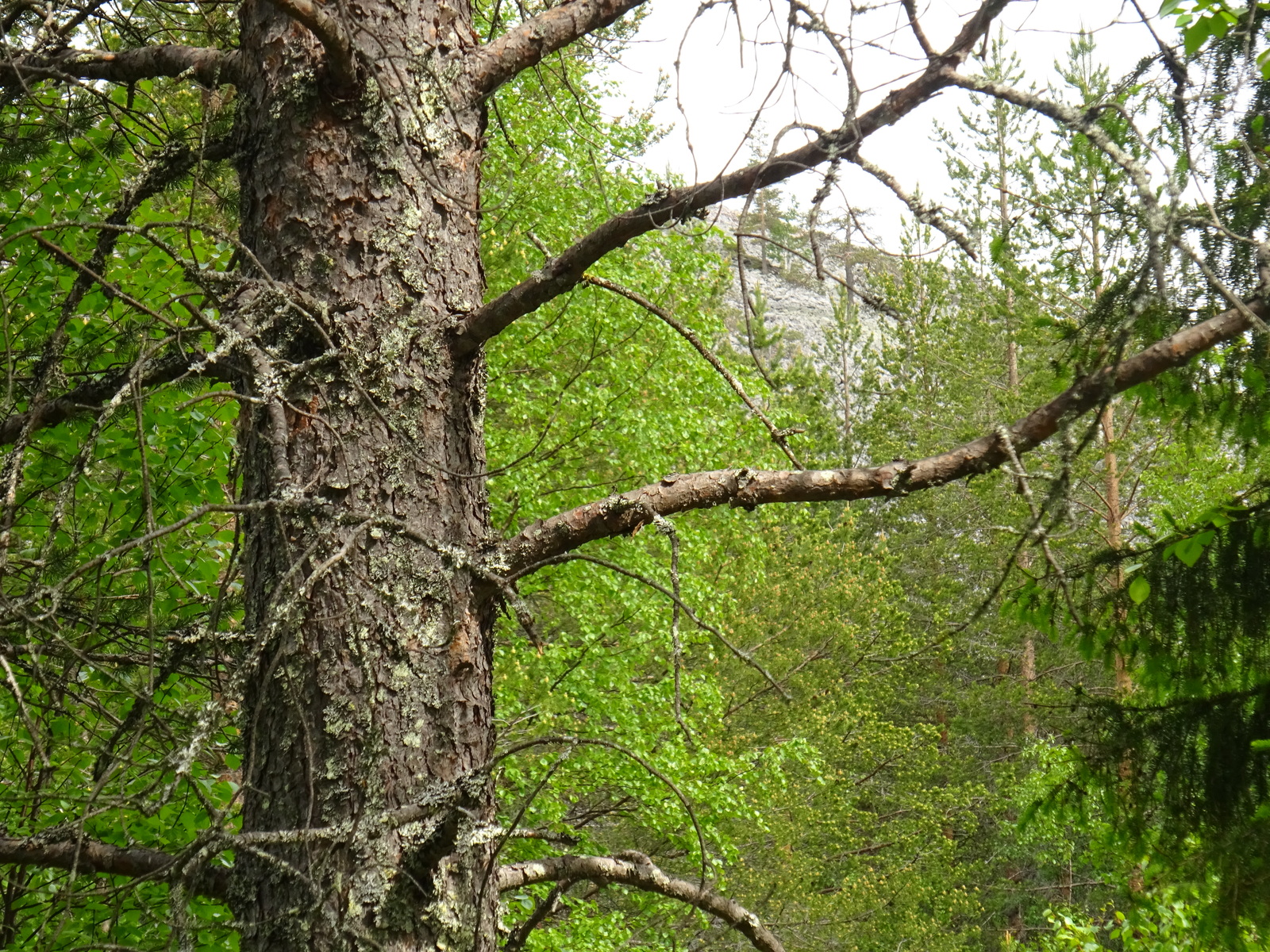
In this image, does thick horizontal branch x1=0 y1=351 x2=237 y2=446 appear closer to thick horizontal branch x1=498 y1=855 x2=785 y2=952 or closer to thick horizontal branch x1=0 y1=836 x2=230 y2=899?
thick horizontal branch x1=0 y1=836 x2=230 y2=899

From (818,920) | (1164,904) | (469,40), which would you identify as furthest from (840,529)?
(469,40)

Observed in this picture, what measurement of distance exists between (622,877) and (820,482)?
3.03 feet

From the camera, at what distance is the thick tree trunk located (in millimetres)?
1706

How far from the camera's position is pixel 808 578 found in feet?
46.7

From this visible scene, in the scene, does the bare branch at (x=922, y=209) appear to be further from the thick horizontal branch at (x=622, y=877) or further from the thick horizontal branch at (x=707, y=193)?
the thick horizontal branch at (x=622, y=877)

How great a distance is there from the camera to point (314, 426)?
75.7 inches

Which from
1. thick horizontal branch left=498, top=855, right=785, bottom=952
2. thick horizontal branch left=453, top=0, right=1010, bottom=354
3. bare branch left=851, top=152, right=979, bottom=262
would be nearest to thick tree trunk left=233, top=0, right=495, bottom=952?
thick horizontal branch left=453, top=0, right=1010, bottom=354

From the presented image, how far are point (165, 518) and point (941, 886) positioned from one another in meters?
14.2

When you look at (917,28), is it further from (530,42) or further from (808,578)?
(808,578)

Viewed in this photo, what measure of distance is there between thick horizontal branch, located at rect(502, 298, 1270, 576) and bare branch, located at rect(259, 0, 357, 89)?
3.06 feet

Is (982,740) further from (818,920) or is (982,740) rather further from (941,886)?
(818,920)

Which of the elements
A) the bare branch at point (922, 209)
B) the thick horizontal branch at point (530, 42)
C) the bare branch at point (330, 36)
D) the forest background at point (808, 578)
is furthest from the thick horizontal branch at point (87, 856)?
the bare branch at point (922, 209)

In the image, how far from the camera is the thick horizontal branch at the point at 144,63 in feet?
7.26

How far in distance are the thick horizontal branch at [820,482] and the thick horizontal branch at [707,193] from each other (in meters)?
0.41
